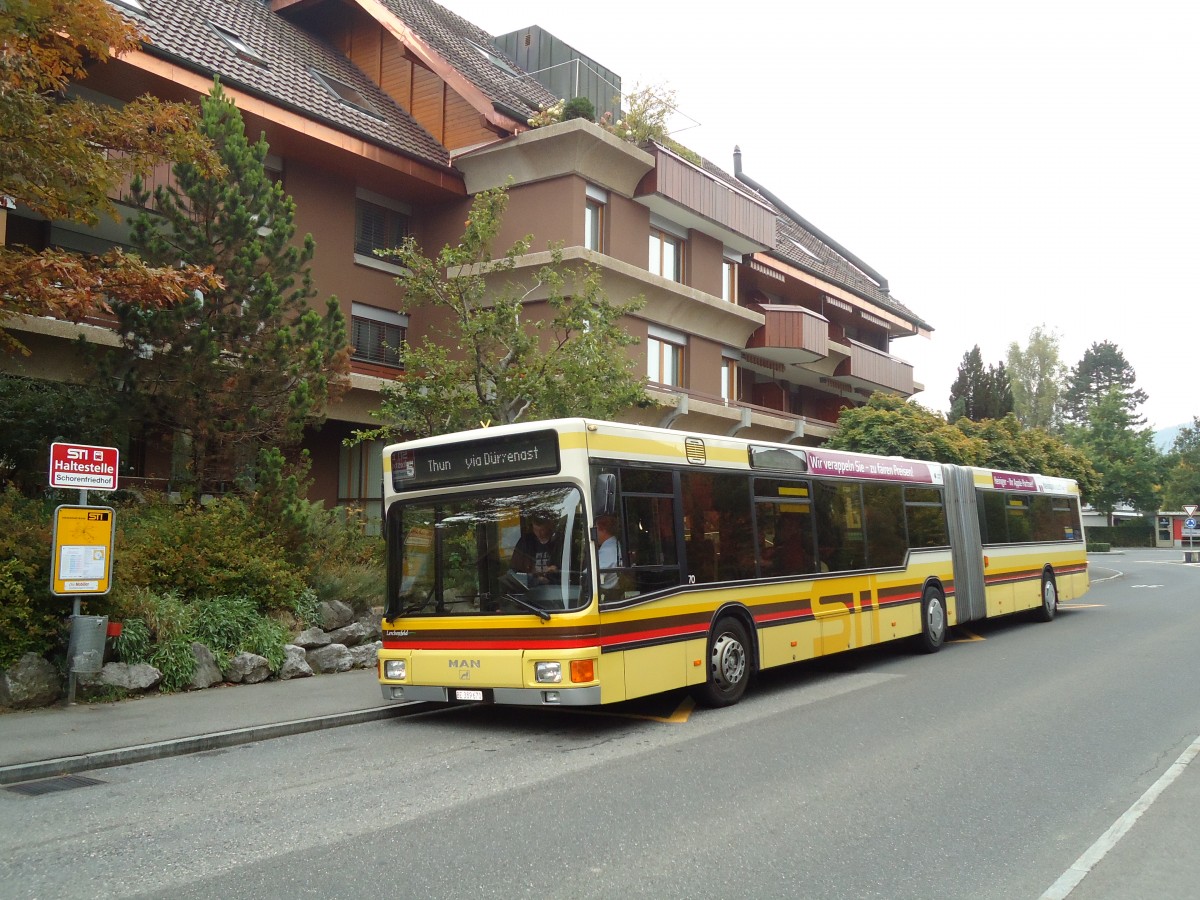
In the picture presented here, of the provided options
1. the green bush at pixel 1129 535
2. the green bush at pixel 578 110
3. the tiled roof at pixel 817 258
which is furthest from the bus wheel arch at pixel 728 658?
the green bush at pixel 1129 535

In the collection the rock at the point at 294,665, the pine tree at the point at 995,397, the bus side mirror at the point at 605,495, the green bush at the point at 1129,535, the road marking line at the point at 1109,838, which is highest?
the pine tree at the point at 995,397

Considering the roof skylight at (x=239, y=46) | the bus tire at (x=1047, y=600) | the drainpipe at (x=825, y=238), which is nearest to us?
the bus tire at (x=1047, y=600)

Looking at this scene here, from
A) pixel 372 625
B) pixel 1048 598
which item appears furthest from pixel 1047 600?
pixel 372 625

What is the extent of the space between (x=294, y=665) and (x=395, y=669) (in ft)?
11.3

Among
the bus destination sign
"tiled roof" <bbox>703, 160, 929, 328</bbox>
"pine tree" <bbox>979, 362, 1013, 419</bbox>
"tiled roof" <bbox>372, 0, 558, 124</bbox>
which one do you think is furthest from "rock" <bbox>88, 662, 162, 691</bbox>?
"pine tree" <bbox>979, 362, 1013, 419</bbox>

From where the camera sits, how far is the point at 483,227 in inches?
640

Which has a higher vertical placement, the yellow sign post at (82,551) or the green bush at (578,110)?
the green bush at (578,110)

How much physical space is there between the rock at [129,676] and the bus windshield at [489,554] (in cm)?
328

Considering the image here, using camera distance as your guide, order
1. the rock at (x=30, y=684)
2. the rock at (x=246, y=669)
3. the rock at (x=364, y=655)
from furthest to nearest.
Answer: the rock at (x=364, y=655) → the rock at (x=246, y=669) → the rock at (x=30, y=684)

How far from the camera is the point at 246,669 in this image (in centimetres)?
1207

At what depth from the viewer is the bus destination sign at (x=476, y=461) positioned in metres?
9.13

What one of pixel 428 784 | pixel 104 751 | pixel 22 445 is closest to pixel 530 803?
pixel 428 784

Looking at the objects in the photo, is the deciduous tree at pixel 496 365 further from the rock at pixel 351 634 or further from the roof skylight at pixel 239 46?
the roof skylight at pixel 239 46

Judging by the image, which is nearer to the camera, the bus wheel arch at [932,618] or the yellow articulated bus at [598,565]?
the yellow articulated bus at [598,565]
